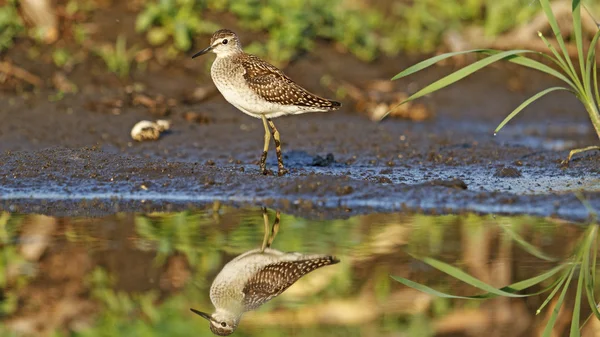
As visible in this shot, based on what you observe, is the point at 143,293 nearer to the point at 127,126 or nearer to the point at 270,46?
the point at 127,126

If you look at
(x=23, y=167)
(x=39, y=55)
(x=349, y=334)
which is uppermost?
(x=39, y=55)

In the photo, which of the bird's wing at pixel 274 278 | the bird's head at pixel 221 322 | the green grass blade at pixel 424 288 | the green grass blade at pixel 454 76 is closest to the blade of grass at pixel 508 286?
the green grass blade at pixel 424 288

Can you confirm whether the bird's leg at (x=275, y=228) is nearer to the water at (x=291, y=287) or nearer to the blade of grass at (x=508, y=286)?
the water at (x=291, y=287)

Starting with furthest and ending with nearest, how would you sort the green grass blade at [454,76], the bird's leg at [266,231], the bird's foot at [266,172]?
the bird's foot at [266,172], the green grass blade at [454,76], the bird's leg at [266,231]

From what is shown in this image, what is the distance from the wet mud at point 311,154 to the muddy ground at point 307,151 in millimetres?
18

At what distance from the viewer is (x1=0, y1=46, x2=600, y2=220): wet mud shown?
25.8 ft

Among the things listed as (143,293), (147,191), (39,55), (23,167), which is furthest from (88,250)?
(39,55)

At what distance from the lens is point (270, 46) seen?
13.2m

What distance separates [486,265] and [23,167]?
15.4ft

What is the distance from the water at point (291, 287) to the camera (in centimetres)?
485

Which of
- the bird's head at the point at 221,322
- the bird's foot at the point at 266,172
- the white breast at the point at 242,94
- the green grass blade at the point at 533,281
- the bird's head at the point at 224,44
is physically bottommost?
the bird's head at the point at 221,322

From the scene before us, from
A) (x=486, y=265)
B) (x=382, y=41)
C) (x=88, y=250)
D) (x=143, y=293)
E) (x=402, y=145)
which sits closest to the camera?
(x=143, y=293)

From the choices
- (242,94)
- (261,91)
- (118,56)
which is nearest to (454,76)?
(261,91)

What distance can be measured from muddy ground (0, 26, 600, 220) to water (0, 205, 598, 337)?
51 centimetres
